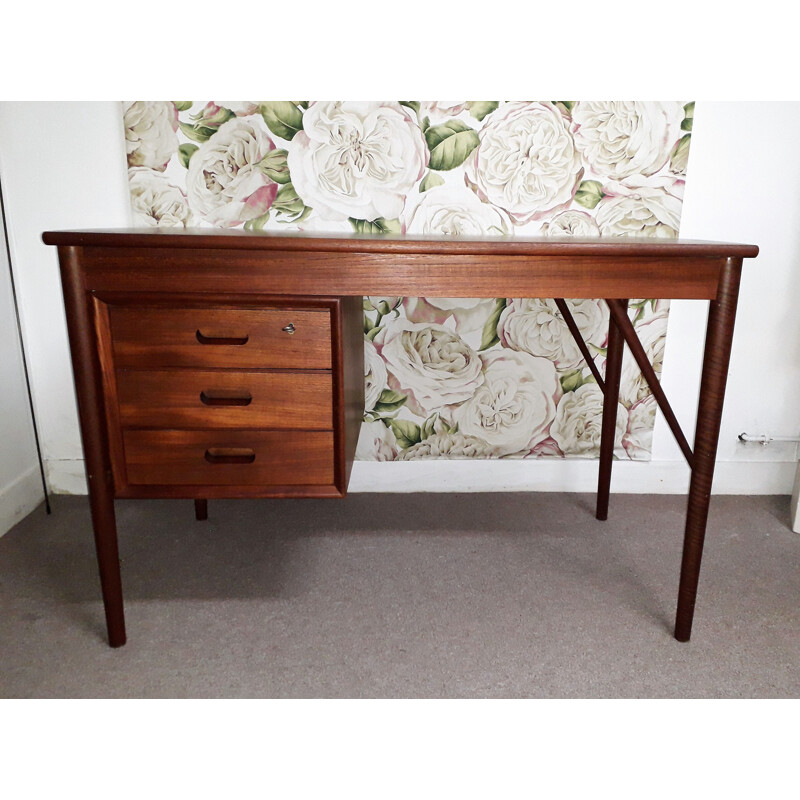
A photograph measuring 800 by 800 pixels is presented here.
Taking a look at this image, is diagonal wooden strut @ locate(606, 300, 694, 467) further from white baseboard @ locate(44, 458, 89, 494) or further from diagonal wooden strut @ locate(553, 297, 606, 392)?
A: white baseboard @ locate(44, 458, 89, 494)

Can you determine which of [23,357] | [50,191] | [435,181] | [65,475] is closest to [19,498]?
[65,475]

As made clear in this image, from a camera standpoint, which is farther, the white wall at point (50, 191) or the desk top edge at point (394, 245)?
the white wall at point (50, 191)

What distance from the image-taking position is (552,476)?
74.0 inches

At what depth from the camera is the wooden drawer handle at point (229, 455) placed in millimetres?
1169

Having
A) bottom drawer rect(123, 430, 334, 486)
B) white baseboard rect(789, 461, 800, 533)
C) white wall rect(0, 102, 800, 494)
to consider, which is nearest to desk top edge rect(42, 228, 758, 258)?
bottom drawer rect(123, 430, 334, 486)

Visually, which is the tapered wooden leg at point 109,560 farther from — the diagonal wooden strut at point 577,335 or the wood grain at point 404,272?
the diagonal wooden strut at point 577,335

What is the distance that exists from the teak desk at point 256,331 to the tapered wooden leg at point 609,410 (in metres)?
0.39

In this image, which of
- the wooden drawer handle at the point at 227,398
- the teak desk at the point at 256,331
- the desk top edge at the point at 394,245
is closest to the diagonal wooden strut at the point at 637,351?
the teak desk at the point at 256,331

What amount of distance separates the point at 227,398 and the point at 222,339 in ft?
0.36

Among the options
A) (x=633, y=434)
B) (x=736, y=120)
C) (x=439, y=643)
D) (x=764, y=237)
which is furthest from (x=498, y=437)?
A: (x=736, y=120)

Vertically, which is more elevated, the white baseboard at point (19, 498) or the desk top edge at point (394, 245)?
the desk top edge at point (394, 245)

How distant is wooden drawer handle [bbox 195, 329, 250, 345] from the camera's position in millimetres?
1118
